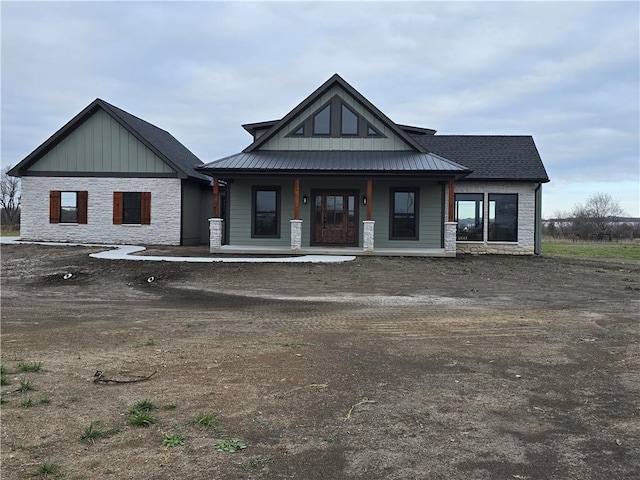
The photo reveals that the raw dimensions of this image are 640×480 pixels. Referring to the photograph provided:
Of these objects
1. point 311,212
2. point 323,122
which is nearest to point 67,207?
point 311,212

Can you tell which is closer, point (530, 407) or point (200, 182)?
point (530, 407)

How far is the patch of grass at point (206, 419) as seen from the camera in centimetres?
426

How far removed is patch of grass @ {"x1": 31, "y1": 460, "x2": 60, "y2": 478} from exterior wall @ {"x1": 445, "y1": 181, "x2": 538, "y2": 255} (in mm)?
19681

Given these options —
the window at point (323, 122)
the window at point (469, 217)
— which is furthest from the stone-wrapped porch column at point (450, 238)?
the window at point (323, 122)

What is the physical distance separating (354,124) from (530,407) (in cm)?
1662

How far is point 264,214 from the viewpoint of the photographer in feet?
67.8

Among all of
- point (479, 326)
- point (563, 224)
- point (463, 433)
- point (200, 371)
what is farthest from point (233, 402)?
point (563, 224)

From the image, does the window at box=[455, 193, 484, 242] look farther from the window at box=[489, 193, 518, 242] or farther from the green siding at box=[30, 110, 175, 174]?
the green siding at box=[30, 110, 175, 174]

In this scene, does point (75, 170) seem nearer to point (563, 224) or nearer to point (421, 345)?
point (421, 345)

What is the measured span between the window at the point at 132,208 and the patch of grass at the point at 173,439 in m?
19.8

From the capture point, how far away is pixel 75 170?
74.7 ft

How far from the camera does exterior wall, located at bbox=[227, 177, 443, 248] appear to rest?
20.2 metres

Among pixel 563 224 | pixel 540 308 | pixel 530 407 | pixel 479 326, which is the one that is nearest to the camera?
pixel 530 407

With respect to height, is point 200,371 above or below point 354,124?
below
